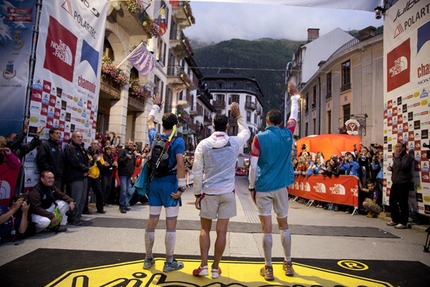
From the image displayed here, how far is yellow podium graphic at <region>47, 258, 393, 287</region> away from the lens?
11.4ft

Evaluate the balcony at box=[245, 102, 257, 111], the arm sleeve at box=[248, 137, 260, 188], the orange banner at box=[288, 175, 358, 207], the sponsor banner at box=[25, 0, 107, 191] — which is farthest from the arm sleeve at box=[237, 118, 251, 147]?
the balcony at box=[245, 102, 257, 111]

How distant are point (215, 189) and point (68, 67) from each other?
531 centimetres

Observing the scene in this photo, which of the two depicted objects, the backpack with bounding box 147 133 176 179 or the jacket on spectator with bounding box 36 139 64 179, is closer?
the backpack with bounding box 147 133 176 179

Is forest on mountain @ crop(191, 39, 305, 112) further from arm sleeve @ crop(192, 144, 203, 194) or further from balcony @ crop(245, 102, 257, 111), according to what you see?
arm sleeve @ crop(192, 144, 203, 194)

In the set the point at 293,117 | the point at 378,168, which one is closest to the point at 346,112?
the point at 378,168

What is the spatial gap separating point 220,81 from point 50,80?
64518mm

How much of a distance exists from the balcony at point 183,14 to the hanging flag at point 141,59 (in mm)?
12548

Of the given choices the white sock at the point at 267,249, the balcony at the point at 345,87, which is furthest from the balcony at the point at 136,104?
the balcony at the point at 345,87

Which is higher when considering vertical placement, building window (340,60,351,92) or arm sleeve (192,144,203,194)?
building window (340,60,351,92)

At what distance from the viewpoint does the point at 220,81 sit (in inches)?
2726

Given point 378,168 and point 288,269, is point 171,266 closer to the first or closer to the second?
point 288,269

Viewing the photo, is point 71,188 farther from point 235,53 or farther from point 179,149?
point 235,53

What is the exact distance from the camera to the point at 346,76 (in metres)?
23.1

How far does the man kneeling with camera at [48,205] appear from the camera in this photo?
18.0 feet
